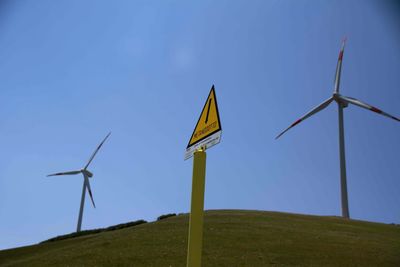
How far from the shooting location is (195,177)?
6.10 metres

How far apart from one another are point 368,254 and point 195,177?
70.6ft

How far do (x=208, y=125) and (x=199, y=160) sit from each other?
69 cm

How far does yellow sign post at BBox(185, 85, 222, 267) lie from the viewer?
583 cm

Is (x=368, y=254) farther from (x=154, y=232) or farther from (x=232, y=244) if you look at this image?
(x=154, y=232)

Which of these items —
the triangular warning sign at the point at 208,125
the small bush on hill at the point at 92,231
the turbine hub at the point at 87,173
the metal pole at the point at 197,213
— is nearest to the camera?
the metal pole at the point at 197,213

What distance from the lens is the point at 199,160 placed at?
20.5ft

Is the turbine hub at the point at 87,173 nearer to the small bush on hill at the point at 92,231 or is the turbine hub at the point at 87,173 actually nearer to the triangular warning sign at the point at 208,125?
the small bush on hill at the point at 92,231

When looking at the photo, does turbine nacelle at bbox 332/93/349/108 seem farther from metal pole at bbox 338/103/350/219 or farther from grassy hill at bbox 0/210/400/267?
grassy hill at bbox 0/210/400/267

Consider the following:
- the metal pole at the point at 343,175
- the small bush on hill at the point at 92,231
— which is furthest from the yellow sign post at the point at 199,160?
the metal pole at the point at 343,175

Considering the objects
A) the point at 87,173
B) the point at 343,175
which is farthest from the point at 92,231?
the point at 343,175

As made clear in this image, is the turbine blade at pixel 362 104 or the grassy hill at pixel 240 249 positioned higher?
the turbine blade at pixel 362 104

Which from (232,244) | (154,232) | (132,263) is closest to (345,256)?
(232,244)

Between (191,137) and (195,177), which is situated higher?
(191,137)

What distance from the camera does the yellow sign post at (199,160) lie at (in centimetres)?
583
